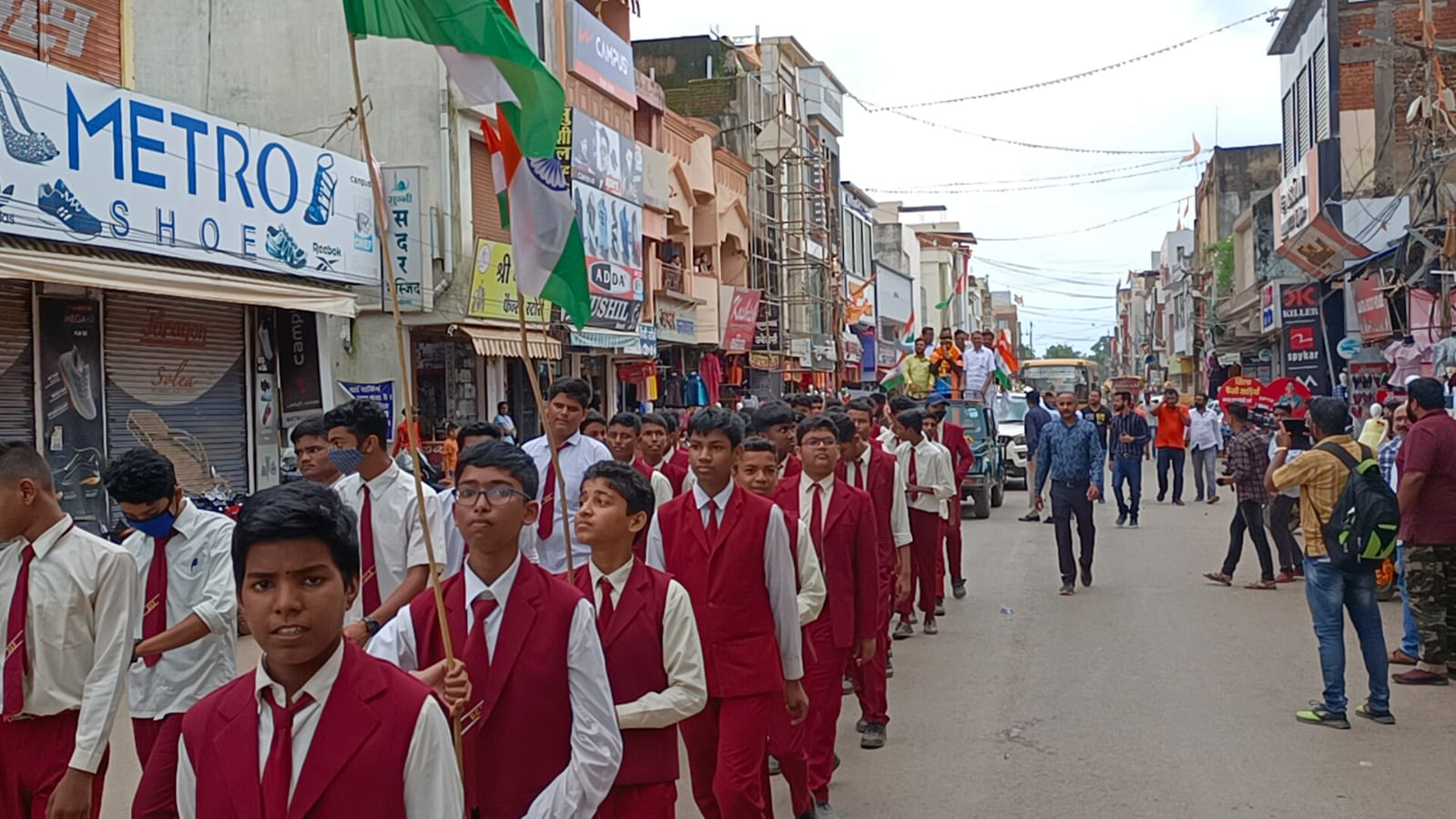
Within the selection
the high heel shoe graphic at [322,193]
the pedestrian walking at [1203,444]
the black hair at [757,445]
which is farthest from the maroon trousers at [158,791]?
the pedestrian walking at [1203,444]

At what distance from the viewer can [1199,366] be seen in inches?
2462

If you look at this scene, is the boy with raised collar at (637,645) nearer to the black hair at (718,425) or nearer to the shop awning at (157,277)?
the black hair at (718,425)

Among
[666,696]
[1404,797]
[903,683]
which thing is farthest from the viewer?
[903,683]

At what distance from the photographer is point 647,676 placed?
4.07 meters

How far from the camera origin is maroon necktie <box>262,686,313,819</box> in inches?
93.6

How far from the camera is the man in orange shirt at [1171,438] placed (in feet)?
71.6

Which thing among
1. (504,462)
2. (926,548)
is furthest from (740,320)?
A: (504,462)

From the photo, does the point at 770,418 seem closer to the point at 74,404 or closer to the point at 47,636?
the point at 47,636

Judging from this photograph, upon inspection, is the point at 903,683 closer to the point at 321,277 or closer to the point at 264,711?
the point at 264,711

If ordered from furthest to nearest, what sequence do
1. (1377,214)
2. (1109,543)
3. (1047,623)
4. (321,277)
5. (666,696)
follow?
(1377,214) → (1109,543) → (321,277) → (1047,623) → (666,696)

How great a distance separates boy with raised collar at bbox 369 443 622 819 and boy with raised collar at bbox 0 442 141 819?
153cm

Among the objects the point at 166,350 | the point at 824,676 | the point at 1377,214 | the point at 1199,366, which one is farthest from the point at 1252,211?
the point at 824,676

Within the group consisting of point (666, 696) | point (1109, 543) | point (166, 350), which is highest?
point (166, 350)

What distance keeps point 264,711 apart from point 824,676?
171 inches
